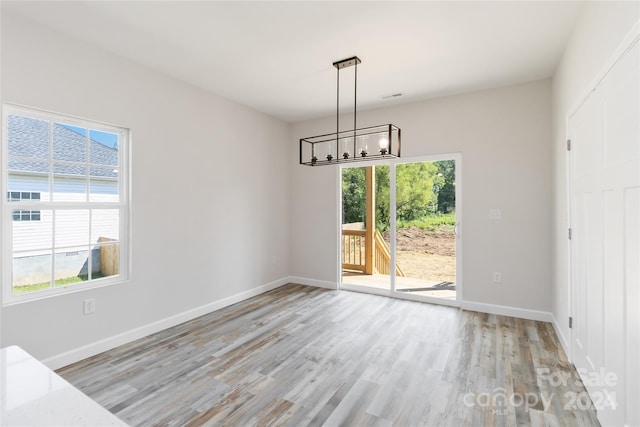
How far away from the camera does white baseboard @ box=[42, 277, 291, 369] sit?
102 inches

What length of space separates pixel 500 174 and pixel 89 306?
460 cm

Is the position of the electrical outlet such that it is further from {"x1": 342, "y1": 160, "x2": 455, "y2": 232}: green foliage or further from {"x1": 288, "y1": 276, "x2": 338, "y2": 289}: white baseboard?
{"x1": 342, "y1": 160, "x2": 455, "y2": 232}: green foliage

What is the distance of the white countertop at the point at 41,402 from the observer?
0.71m

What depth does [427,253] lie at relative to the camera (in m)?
4.35

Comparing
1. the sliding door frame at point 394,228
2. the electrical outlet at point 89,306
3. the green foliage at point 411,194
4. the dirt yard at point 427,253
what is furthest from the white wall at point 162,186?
the dirt yard at point 427,253

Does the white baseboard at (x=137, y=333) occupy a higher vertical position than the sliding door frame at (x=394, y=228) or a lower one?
lower

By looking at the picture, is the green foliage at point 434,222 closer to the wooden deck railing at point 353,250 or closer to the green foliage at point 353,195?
the green foliage at point 353,195

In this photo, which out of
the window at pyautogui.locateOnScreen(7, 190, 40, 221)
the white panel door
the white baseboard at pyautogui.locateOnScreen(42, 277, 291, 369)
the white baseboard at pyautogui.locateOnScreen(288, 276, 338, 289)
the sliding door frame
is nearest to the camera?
the white panel door

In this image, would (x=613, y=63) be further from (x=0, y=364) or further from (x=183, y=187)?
(x=183, y=187)

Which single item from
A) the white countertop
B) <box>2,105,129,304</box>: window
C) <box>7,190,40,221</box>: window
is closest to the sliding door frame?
<box>2,105,129,304</box>: window

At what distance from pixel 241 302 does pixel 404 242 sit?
2.46 meters

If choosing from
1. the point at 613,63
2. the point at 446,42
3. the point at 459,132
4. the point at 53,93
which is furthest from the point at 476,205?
the point at 53,93

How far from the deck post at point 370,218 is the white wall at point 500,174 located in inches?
26.7

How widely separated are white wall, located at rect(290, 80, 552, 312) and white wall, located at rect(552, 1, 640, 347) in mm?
192
